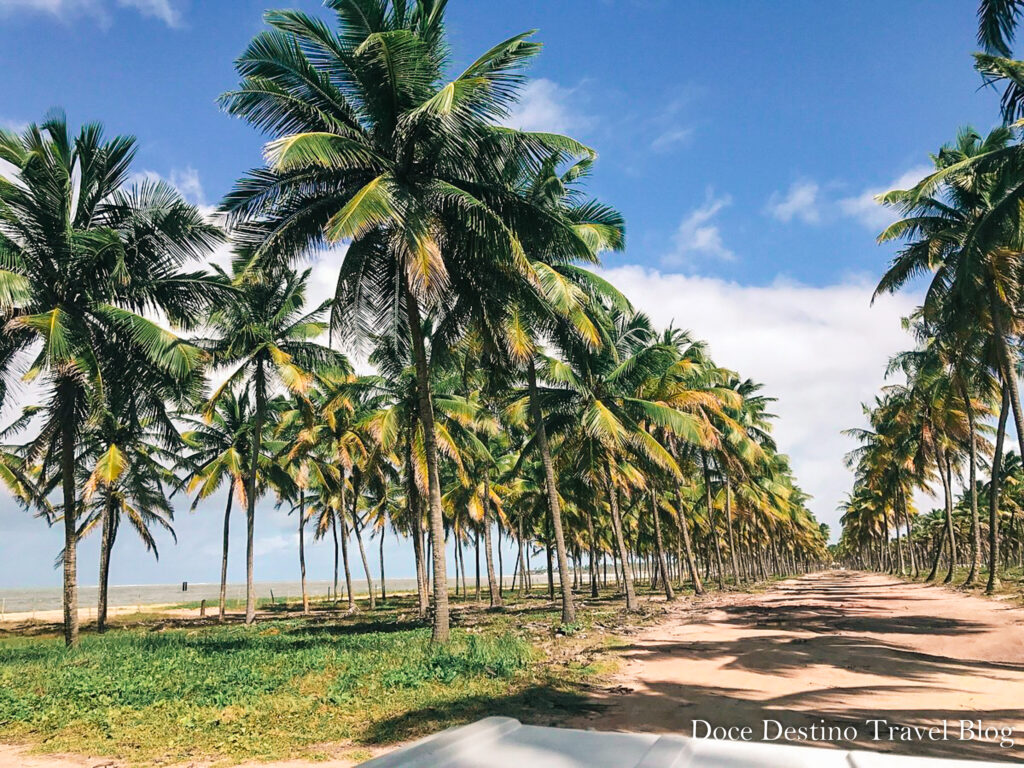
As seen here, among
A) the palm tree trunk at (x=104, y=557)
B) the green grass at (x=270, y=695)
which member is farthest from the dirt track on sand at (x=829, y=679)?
the palm tree trunk at (x=104, y=557)

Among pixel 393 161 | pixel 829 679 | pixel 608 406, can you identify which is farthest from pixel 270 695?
pixel 608 406

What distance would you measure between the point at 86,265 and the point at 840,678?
688 inches

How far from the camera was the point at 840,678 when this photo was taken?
385 inches

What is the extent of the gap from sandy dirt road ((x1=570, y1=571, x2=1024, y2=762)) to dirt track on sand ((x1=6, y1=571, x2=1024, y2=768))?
0.06 feet

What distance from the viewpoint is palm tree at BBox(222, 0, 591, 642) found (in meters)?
12.0

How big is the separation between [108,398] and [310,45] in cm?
1045

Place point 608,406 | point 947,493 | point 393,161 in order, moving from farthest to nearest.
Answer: point 947,493
point 608,406
point 393,161

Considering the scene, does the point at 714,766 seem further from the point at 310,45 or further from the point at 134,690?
the point at 310,45

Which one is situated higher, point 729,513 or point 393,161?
point 393,161

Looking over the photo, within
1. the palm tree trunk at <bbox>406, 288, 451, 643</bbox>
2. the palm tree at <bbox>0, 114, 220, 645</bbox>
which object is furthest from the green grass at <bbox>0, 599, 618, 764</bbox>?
the palm tree at <bbox>0, 114, 220, 645</bbox>

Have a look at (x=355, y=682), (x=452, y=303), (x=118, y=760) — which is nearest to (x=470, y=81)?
(x=452, y=303)

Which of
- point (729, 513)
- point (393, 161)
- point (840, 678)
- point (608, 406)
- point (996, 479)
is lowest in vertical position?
point (840, 678)

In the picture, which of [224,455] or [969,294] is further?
[224,455]

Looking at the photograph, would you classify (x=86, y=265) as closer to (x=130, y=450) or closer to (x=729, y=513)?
(x=130, y=450)
